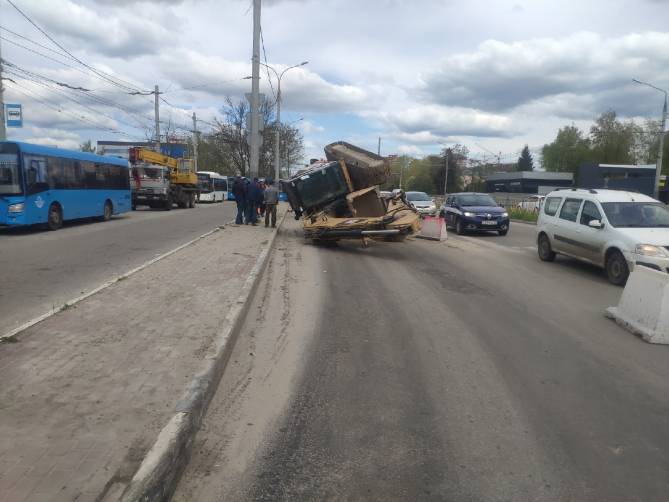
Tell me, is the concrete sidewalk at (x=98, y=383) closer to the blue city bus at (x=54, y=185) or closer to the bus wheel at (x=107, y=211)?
the blue city bus at (x=54, y=185)

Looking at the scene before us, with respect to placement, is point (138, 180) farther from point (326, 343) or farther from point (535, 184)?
point (535, 184)

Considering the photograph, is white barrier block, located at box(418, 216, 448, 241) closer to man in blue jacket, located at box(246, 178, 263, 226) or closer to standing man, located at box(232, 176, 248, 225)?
man in blue jacket, located at box(246, 178, 263, 226)

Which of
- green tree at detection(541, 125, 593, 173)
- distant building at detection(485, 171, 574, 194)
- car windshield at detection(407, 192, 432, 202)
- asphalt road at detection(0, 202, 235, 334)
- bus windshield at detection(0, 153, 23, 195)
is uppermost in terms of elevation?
green tree at detection(541, 125, 593, 173)

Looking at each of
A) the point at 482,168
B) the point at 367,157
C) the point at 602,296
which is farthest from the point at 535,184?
the point at 602,296

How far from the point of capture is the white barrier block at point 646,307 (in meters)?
6.11

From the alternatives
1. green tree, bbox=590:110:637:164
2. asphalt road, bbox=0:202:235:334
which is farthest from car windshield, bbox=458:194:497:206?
green tree, bbox=590:110:637:164

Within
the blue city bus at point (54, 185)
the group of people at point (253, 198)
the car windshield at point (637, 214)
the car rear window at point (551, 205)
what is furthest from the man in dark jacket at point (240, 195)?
the car windshield at point (637, 214)

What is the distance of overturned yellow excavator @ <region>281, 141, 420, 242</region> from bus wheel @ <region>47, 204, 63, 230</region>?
7965 mm

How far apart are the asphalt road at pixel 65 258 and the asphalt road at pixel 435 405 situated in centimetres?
292

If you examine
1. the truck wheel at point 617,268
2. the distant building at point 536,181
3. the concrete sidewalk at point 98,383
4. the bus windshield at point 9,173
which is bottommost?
the concrete sidewalk at point 98,383

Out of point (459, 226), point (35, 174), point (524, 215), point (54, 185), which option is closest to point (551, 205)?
point (459, 226)

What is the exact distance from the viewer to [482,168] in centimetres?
11862

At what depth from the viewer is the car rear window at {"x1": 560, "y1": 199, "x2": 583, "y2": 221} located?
11.3 metres

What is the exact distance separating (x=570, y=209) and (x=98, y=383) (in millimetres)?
10511
